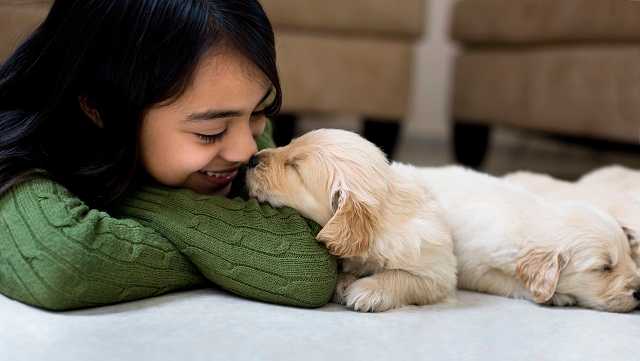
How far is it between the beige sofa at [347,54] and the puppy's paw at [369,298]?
207 cm

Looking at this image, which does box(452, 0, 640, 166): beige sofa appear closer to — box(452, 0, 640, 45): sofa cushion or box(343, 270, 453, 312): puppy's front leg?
box(452, 0, 640, 45): sofa cushion

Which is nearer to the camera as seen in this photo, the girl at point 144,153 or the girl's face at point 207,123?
the girl at point 144,153

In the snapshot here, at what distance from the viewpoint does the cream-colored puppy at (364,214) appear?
1.63 meters

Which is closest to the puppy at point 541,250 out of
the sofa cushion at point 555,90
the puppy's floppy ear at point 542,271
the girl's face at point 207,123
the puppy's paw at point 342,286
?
the puppy's floppy ear at point 542,271

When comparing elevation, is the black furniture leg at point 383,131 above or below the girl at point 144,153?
below

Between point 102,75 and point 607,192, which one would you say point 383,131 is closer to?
point 607,192

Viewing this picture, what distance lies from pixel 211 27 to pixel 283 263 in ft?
1.59

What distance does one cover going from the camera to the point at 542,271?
1.75 m

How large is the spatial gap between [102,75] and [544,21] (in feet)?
7.98

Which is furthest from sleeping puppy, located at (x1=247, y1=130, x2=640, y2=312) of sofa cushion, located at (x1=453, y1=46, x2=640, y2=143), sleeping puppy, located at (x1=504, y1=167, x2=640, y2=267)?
sofa cushion, located at (x1=453, y1=46, x2=640, y2=143)

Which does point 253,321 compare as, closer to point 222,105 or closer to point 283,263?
point 283,263

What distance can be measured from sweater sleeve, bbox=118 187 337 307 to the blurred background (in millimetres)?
1928

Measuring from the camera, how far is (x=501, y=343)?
4.83ft

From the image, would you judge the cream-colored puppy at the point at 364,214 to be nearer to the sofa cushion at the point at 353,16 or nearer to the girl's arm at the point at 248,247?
the girl's arm at the point at 248,247
